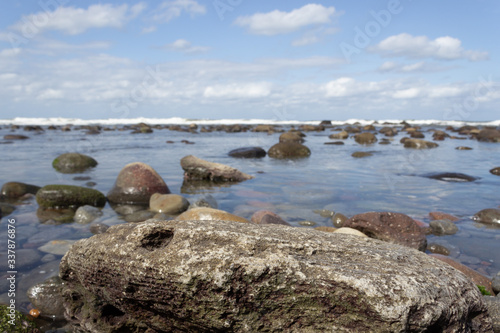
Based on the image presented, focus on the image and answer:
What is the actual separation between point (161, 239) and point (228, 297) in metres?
0.73

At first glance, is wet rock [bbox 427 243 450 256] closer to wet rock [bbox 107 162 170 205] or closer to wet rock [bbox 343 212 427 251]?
wet rock [bbox 343 212 427 251]

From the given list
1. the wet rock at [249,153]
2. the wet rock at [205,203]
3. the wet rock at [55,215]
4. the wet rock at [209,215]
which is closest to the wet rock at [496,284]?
the wet rock at [209,215]

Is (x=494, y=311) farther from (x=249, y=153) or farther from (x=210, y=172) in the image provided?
(x=249, y=153)

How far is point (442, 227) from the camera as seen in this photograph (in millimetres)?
6191

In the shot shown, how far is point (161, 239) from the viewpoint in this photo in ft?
8.91

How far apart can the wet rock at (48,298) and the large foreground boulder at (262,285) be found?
1.05 metres

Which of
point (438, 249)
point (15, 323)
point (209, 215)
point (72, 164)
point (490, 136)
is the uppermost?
point (490, 136)

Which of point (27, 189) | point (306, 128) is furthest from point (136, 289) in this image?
point (306, 128)

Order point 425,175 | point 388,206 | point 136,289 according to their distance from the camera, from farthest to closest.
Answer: point 425,175
point 388,206
point 136,289

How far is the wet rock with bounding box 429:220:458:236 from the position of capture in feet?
20.1

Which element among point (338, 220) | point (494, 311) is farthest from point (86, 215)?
point (494, 311)

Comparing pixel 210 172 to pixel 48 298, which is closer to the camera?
pixel 48 298

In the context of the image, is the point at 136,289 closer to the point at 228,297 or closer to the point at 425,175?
the point at 228,297

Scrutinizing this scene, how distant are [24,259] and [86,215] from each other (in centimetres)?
201
